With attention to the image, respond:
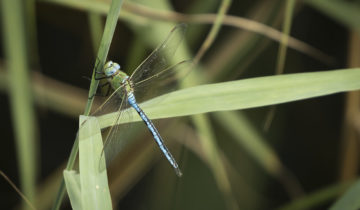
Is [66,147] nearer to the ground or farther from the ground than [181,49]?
farther from the ground

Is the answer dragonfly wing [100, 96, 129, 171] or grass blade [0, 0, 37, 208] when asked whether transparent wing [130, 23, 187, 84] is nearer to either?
dragonfly wing [100, 96, 129, 171]

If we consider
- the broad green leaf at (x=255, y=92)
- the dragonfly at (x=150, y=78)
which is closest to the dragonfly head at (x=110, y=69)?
the dragonfly at (x=150, y=78)

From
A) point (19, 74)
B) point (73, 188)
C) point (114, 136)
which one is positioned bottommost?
point (73, 188)

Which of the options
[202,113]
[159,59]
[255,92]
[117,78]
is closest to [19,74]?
[117,78]

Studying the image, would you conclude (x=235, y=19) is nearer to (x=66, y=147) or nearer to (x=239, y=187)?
(x=239, y=187)

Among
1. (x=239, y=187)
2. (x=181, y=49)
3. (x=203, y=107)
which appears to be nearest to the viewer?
(x=203, y=107)

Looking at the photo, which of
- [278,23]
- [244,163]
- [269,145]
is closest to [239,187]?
[244,163]

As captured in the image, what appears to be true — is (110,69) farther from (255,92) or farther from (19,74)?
(255,92)
